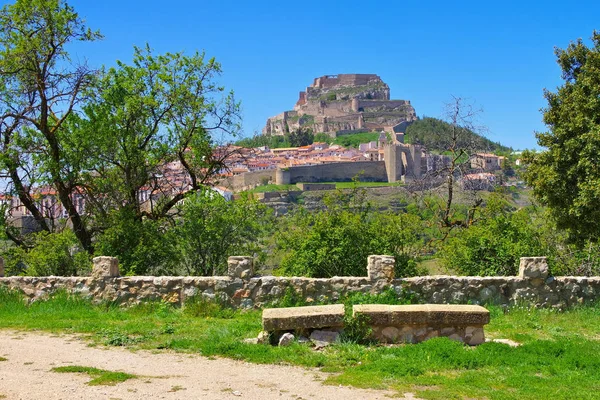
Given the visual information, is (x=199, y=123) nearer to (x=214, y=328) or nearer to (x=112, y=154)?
(x=112, y=154)

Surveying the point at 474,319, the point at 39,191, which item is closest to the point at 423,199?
the point at 474,319

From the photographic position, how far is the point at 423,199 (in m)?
17.1

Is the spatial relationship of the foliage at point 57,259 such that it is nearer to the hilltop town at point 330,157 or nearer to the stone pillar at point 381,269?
the hilltop town at point 330,157

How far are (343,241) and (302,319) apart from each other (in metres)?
4.20

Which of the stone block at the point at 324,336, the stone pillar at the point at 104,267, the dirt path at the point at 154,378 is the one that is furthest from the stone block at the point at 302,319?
the stone pillar at the point at 104,267

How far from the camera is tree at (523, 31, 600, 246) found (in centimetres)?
1346

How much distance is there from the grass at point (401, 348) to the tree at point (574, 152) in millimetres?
4849

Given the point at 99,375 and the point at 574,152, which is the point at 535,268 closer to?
the point at 574,152

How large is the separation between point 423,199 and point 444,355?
10.7 metres

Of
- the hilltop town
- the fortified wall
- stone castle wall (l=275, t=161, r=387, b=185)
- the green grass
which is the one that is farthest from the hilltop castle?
the green grass

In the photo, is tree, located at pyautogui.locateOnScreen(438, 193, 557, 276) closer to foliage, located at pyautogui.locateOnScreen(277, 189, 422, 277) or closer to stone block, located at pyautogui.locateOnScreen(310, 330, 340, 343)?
foliage, located at pyautogui.locateOnScreen(277, 189, 422, 277)

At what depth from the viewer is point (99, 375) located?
6.00 metres

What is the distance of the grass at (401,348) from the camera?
5.80 metres

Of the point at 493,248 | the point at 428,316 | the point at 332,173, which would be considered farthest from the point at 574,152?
the point at 332,173
